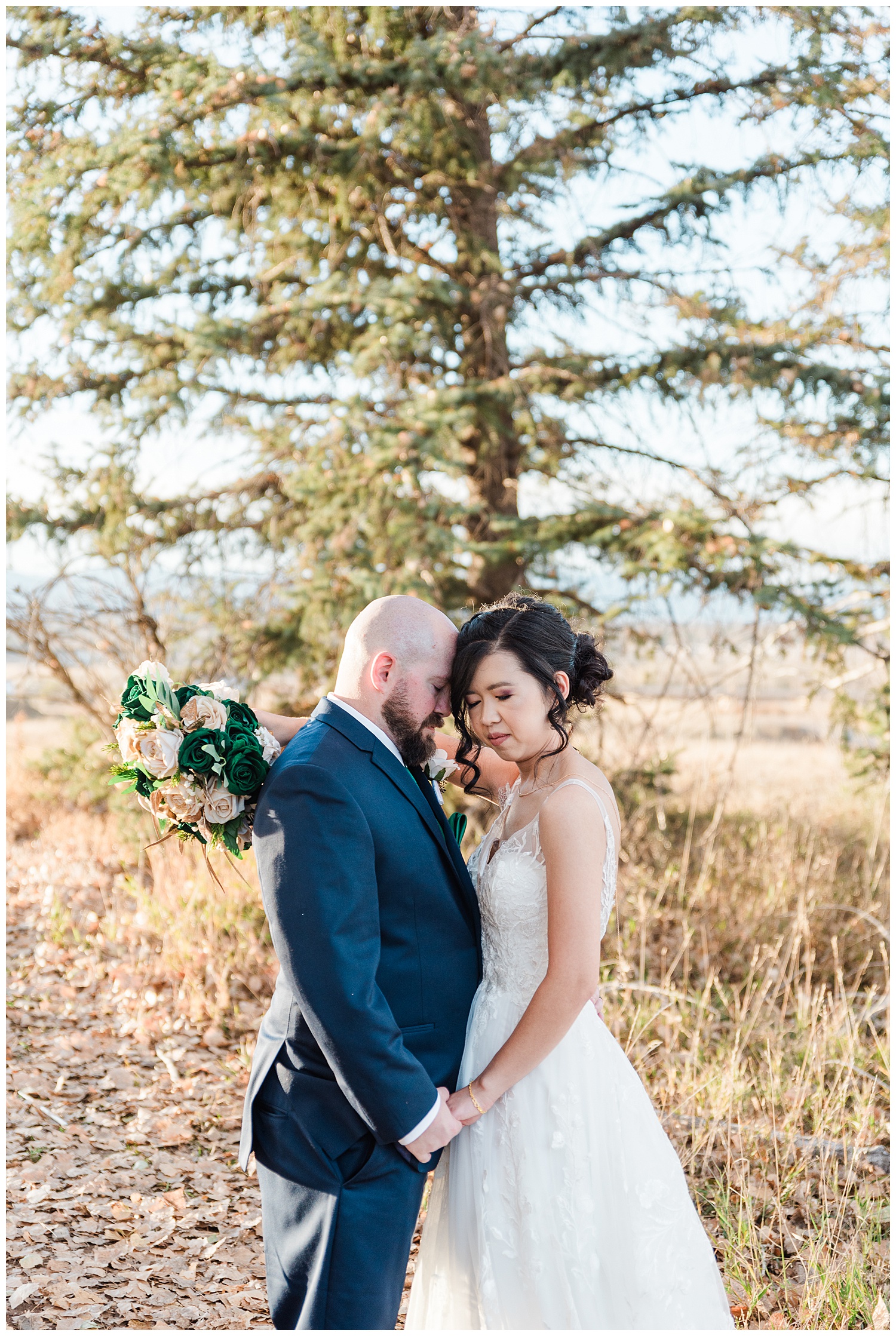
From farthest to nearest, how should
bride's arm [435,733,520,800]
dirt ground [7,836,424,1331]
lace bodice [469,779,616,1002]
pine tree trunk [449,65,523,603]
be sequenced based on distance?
pine tree trunk [449,65,523,603]
dirt ground [7,836,424,1331]
bride's arm [435,733,520,800]
lace bodice [469,779,616,1002]

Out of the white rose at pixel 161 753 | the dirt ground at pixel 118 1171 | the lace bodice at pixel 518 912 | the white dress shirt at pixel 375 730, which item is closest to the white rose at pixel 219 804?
the white rose at pixel 161 753

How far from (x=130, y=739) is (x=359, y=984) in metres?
0.85

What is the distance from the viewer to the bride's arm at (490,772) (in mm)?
3129

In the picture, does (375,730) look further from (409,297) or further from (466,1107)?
(409,297)

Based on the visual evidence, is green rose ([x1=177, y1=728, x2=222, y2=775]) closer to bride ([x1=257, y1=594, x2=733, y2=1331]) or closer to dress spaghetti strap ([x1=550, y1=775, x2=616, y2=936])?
bride ([x1=257, y1=594, x2=733, y2=1331])

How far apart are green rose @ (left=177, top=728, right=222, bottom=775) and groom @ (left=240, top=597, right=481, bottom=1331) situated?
155 millimetres

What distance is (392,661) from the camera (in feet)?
7.97

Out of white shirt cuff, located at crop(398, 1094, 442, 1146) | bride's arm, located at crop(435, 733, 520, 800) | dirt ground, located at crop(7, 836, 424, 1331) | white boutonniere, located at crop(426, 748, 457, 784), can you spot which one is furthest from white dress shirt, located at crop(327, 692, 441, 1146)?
dirt ground, located at crop(7, 836, 424, 1331)

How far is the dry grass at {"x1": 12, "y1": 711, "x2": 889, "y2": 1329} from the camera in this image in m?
3.60

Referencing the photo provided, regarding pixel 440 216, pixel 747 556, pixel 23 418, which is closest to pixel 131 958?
pixel 23 418

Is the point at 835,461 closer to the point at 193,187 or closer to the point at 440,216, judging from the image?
the point at 440,216

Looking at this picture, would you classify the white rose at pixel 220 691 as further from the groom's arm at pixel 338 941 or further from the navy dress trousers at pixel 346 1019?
the groom's arm at pixel 338 941

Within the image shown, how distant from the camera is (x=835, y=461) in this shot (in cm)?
721

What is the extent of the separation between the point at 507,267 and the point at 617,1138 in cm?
590
